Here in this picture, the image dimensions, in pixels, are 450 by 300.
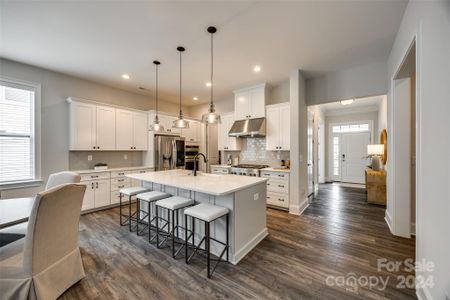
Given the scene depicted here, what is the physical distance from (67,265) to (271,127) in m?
4.17

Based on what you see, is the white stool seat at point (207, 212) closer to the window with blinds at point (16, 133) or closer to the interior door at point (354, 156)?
the window with blinds at point (16, 133)

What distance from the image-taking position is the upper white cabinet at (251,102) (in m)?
4.52

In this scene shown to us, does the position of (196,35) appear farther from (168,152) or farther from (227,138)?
Answer: (168,152)

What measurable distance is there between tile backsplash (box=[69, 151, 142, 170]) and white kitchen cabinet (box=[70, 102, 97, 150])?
1.09 ft

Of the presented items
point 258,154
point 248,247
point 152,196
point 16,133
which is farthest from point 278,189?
point 16,133

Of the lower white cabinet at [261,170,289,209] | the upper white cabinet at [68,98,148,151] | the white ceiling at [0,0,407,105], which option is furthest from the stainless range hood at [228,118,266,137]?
the upper white cabinet at [68,98,148,151]

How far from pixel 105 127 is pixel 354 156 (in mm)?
8292

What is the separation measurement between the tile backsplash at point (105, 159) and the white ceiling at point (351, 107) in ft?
19.9

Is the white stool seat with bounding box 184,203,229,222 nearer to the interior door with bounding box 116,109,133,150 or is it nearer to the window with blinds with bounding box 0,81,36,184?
the interior door with bounding box 116,109,133,150

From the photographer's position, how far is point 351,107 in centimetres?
675

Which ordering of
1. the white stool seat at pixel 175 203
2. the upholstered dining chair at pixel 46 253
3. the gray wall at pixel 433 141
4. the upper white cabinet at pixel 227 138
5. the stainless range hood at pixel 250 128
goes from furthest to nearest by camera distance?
1. the upper white cabinet at pixel 227 138
2. the stainless range hood at pixel 250 128
3. the white stool seat at pixel 175 203
4. the upholstered dining chair at pixel 46 253
5. the gray wall at pixel 433 141

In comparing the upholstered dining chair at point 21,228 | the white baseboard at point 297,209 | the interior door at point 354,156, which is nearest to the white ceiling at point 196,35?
the upholstered dining chair at point 21,228

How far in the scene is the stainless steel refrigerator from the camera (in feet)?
16.2

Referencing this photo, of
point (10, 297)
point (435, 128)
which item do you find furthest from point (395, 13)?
point (10, 297)
